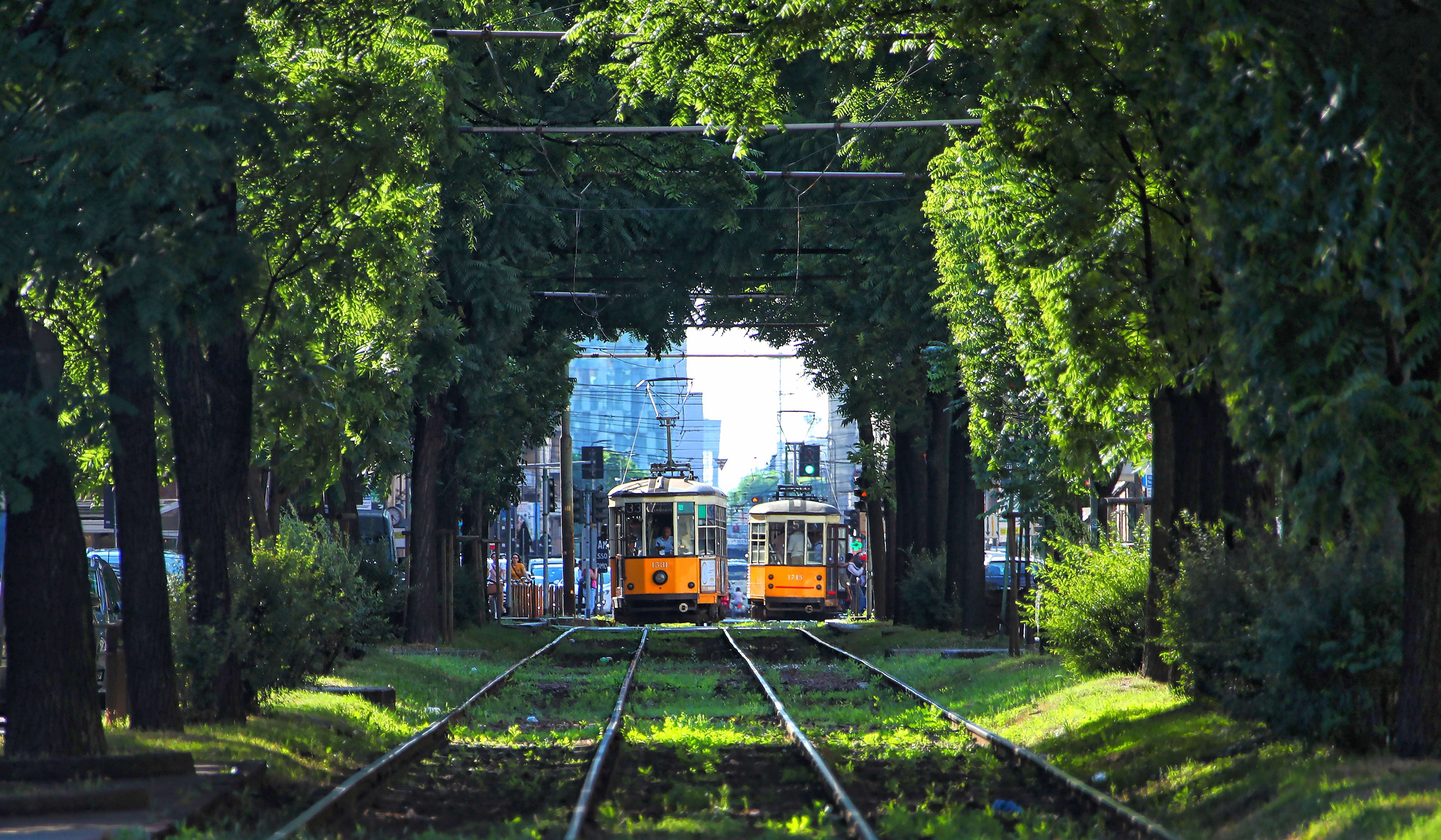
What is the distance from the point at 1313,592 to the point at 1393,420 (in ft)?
6.36

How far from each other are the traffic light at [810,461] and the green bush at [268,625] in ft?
77.3

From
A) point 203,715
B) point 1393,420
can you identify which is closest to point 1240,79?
point 1393,420

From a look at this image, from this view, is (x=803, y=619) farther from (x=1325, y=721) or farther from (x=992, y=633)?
(x=1325, y=721)

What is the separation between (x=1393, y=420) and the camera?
8.48 metres

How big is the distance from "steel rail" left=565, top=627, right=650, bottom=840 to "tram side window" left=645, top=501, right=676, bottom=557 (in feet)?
74.7

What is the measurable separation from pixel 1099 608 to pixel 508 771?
7.42m

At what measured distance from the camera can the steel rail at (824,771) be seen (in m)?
8.52

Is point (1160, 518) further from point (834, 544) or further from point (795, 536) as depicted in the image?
point (834, 544)

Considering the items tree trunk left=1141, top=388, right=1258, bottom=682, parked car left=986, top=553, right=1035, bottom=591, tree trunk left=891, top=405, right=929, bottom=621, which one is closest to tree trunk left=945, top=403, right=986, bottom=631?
tree trunk left=891, top=405, right=929, bottom=621

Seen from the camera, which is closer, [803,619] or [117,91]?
[117,91]

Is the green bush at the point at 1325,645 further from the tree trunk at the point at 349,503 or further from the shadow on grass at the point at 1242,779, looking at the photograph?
the tree trunk at the point at 349,503

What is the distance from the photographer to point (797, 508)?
153ft

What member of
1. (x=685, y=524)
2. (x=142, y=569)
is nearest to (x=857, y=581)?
(x=685, y=524)

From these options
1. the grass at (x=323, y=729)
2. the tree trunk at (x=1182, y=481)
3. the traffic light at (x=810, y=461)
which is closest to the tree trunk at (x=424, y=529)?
the grass at (x=323, y=729)
